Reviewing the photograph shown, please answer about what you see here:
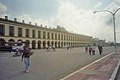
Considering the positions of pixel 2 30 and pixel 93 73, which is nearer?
pixel 93 73

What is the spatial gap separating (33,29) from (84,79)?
2535 inches

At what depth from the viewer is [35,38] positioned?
7325cm

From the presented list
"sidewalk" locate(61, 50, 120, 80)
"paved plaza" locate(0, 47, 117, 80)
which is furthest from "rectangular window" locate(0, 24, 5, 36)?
"sidewalk" locate(61, 50, 120, 80)

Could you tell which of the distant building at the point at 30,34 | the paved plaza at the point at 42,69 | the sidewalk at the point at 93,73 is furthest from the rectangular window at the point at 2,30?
the sidewalk at the point at 93,73

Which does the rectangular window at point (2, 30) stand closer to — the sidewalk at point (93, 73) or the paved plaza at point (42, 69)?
the paved plaza at point (42, 69)

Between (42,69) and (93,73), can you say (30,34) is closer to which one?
(42,69)

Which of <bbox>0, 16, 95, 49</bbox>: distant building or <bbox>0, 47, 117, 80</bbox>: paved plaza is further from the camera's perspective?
<bbox>0, 16, 95, 49</bbox>: distant building

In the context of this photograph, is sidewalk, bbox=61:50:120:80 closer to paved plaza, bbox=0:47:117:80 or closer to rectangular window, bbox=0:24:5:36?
paved plaza, bbox=0:47:117:80

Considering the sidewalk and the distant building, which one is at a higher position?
the distant building

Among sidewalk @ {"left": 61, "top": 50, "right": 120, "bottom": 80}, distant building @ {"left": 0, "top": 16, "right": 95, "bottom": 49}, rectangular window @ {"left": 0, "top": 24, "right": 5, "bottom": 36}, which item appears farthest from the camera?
distant building @ {"left": 0, "top": 16, "right": 95, "bottom": 49}

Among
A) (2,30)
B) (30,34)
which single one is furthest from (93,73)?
(30,34)

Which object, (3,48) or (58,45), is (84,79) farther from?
(58,45)

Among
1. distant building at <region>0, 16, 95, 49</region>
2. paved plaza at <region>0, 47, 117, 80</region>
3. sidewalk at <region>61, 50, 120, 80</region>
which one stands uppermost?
distant building at <region>0, 16, 95, 49</region>

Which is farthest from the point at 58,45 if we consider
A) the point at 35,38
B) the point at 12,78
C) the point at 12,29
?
the point at 12,78
